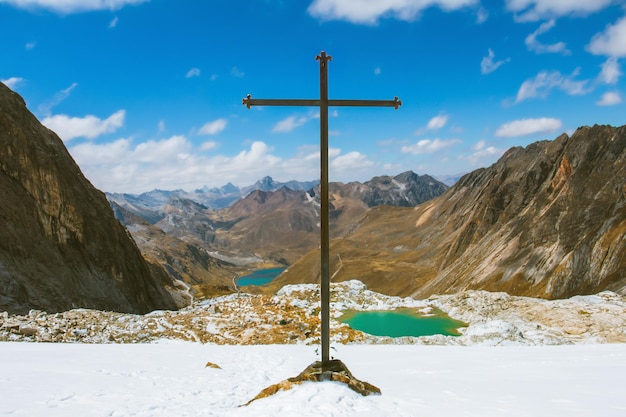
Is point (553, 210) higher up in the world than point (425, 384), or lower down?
higher up

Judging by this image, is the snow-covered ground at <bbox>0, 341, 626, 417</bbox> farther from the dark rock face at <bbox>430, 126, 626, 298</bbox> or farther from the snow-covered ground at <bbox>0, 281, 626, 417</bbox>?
the dark rock face at <bbox>430, 126, 626, 298</bbox>

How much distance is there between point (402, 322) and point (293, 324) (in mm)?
16237

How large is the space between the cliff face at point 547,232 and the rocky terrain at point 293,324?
20.6 m

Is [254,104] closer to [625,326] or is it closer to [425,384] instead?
[425,384]

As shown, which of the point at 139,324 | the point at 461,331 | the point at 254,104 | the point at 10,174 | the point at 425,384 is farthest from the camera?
the point at 10,174

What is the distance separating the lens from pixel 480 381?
1364 cm

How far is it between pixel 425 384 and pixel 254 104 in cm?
1042

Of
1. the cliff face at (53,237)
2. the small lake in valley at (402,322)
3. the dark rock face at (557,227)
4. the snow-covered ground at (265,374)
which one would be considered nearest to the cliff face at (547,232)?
the dark rock face at (557,227)

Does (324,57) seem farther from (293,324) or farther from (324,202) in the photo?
(293,324)

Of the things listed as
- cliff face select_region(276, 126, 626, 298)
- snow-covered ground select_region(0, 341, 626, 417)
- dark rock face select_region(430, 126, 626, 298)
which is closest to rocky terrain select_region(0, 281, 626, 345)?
snow-covered ground select_region(0, 341, 626, 417)

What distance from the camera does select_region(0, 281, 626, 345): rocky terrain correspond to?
28.1 metres

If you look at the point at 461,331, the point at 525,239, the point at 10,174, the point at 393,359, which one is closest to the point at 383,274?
the point at 525,239

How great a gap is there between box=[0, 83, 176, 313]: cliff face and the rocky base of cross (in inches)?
1338

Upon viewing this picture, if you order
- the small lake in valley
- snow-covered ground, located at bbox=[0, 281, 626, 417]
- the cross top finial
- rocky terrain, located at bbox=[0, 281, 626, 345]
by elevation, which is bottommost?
the small lake in valley
